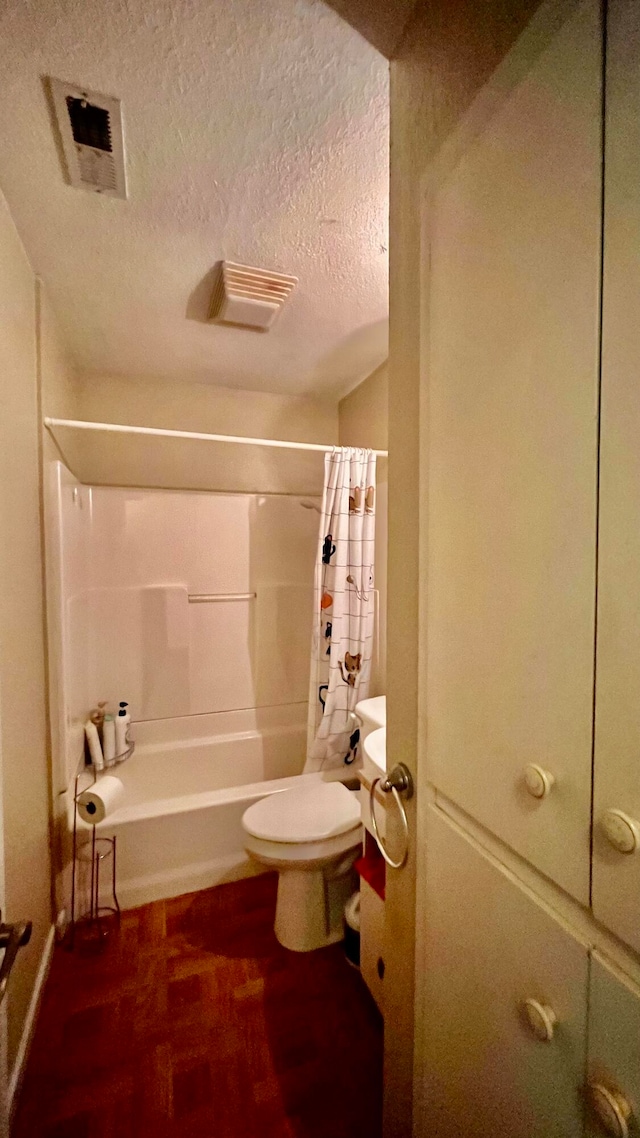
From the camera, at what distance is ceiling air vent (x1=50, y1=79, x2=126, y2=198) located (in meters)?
0.94

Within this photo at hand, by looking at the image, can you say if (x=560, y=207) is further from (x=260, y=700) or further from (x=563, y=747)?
(x=260, y=700)

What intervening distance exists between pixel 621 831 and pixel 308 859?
142cm

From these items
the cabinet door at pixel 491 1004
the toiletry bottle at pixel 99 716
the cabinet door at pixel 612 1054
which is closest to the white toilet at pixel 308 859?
the cabinet door at pixel 491 1004

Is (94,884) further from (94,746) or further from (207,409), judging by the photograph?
(207,409)

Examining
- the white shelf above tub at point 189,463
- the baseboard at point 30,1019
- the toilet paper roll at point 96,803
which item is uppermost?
the white shelf above tub at point 189,463

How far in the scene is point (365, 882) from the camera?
1.41m

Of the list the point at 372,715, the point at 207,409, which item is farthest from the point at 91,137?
the point at 372,715

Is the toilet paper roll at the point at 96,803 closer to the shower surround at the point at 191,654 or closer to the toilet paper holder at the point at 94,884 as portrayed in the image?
the toilet paper holder at the point at 94,884

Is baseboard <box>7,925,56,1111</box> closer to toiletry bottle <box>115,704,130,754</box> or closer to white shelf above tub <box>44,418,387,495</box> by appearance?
toiletry bottle <box>115,704,130,754</box>

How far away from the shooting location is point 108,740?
87.4 inches

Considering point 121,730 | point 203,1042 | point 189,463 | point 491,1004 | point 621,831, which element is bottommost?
point 203,1042

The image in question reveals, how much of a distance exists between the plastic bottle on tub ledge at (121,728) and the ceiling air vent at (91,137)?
210 centimetres

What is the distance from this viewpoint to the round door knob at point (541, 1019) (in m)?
0.52

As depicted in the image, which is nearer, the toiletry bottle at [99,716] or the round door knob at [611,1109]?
the round door knob at [611,1109]
